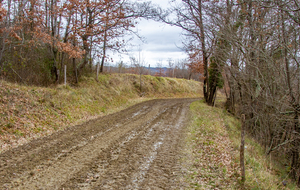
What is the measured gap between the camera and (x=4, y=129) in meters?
6.86

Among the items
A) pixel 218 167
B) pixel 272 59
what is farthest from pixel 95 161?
pixel 272 59

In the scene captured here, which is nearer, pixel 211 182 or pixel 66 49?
pixel 211 182

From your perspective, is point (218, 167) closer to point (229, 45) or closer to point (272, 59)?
point (272, 59)

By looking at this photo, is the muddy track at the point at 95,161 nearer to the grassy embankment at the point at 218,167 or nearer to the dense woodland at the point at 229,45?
the grassy embankment at the point at 218,167

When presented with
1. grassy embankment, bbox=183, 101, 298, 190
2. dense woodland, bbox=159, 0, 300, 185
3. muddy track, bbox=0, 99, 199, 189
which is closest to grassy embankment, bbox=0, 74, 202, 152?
muddy track, bbox=0, 99, 199, 189

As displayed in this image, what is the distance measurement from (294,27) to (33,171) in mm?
10013

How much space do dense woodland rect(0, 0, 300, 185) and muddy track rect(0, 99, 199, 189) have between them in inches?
187

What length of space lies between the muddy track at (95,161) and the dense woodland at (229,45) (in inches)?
187

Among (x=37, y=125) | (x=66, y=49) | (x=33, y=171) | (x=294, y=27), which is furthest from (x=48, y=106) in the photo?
(x=294, y=27)

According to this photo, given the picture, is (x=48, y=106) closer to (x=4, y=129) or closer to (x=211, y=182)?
(x=4, y=129)

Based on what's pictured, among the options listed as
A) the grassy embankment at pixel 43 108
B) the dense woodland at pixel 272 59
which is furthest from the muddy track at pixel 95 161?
the dense woodland at pixel 272 59

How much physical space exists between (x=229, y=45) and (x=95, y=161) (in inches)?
425

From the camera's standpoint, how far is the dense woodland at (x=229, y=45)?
8102 millimetres

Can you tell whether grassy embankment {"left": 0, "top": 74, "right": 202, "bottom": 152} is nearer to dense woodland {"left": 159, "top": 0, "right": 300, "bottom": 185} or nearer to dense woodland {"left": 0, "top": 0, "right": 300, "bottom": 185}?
dense woodland {"left": 0, "top": 0, "right": 300, "bottom": 185}
